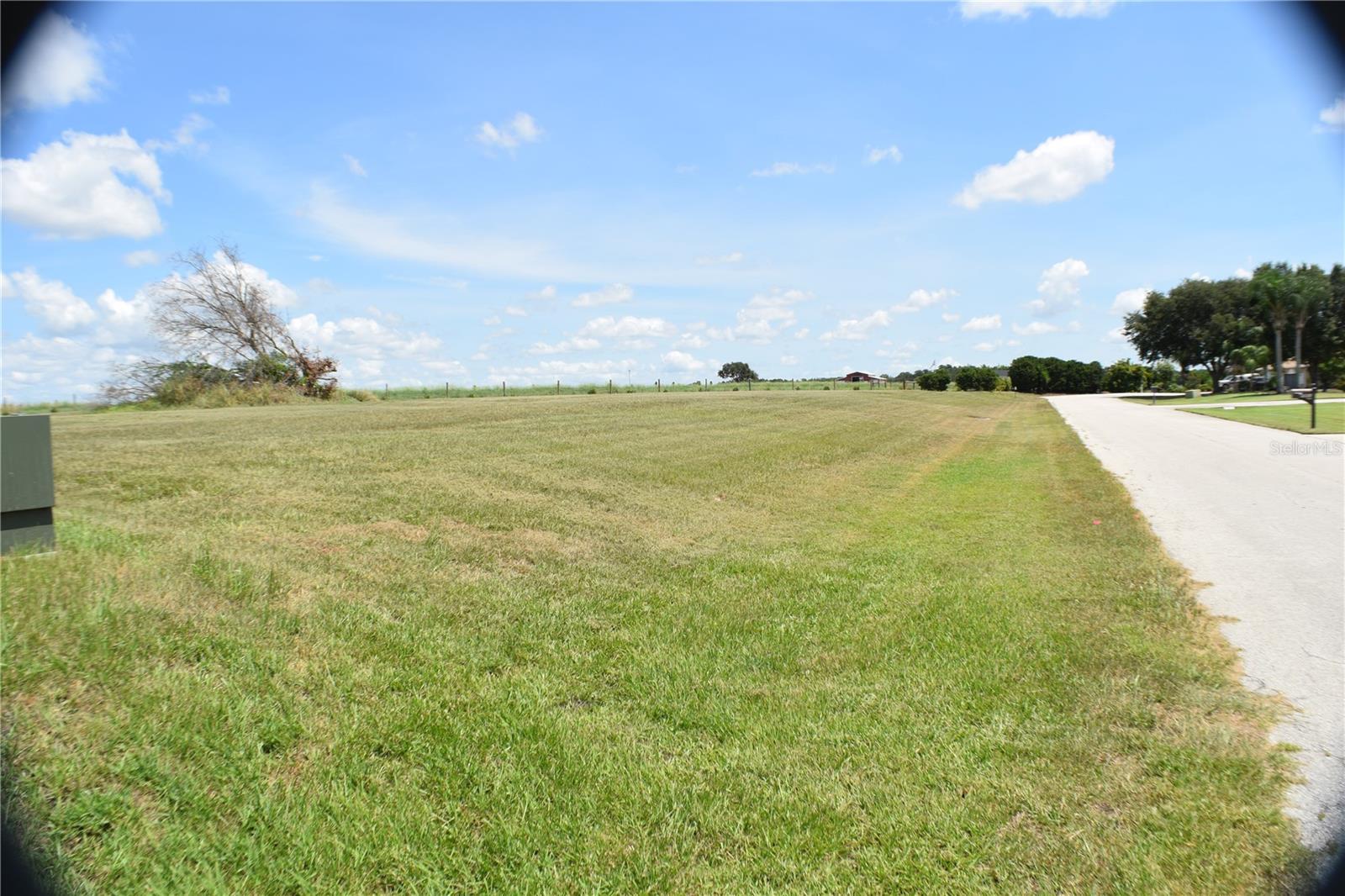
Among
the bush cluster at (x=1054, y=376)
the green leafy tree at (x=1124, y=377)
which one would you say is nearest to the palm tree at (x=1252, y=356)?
the green leafy tree at (x=1124, y=377)

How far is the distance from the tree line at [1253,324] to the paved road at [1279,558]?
48.6m

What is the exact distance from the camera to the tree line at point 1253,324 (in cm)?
5666

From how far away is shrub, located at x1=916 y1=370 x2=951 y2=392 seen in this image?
72562mm

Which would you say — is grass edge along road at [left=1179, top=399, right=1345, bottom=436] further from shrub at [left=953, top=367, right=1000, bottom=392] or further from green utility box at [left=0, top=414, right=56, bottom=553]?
shrub at [left=953, top=367, right=1000, bottom=392]

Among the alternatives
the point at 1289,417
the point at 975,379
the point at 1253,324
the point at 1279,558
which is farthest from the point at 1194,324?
the point at 1279,558

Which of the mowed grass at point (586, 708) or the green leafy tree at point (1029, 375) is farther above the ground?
the green leafy tree at point (1029, 375)

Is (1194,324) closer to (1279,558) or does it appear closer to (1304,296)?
(1304,296)

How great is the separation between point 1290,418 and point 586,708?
36069 mm

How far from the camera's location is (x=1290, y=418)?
96.8ft

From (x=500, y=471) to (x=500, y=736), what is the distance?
7127mm

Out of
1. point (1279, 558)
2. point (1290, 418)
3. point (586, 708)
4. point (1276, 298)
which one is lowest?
point (586, 708)

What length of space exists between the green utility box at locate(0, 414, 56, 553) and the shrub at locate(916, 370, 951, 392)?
73.3 metres

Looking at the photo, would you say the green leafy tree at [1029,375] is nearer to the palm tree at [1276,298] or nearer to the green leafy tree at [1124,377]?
the green leafy tree at [1124,377]

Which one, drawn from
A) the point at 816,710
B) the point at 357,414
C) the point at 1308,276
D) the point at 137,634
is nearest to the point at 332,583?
the point at 137,634
